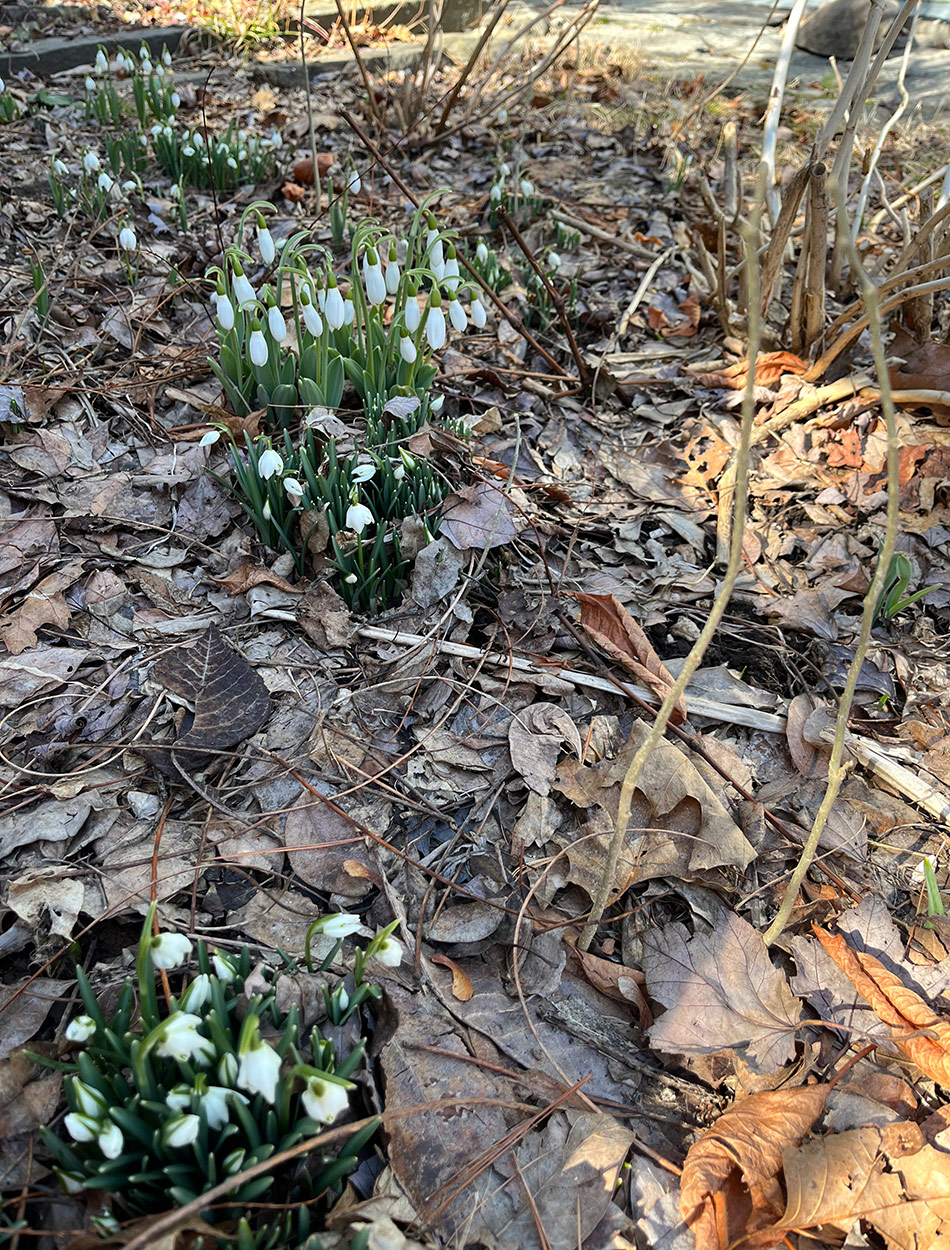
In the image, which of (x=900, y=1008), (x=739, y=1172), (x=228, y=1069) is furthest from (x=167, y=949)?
(x=900, y=1008)

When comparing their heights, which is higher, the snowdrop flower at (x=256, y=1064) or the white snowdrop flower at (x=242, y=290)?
the white snowdrop flower at (x=242, y=290)

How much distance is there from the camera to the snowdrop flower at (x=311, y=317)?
6.94ft

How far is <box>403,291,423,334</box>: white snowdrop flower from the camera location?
217cm

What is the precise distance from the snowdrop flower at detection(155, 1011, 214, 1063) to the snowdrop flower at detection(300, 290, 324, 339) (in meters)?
1.66

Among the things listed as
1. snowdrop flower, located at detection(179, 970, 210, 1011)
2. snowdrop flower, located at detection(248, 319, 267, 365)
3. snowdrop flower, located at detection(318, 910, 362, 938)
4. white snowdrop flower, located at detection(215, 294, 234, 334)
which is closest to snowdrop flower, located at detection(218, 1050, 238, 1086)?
snowdrop flower, located at detection(179, 970, 210, 1011)

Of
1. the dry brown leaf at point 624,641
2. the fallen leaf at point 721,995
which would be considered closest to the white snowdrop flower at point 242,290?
the dry brown leaf at point 624,641

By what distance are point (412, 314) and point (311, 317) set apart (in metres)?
0.26

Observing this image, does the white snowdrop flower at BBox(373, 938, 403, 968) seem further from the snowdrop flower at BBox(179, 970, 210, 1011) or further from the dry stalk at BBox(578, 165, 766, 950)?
the dry stalk at BBox(578, 165, 766, 950)

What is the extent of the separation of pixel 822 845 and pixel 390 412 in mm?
1492

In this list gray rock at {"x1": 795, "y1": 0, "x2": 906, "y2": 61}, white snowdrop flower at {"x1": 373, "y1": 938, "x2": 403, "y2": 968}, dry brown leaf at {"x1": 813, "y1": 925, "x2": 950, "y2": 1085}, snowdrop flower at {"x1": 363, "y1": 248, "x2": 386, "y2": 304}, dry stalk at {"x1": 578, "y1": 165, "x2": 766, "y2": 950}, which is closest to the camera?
dry stalk at {"x1": 578, "y1": 165, "x2": 766, "y2": 950}

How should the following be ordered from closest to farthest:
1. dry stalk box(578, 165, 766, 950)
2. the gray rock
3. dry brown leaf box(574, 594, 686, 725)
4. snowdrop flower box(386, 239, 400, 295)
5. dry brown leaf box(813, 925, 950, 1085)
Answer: dry stalk box(578, 165, 766, 950), dry brown leaf box(813, 925, 950, 1085), dry brown leaf box(574, 594, 686, 725), snowdrop flower box(386, 239, 400, 295), the gray rock

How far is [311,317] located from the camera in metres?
2.14

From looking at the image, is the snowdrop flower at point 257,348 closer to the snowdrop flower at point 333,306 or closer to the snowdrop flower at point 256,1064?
the snowdrop flower at point 333,306

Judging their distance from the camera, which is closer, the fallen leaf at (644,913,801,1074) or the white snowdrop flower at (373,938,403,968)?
the white snowdrop flower at (373,938,403,968)
